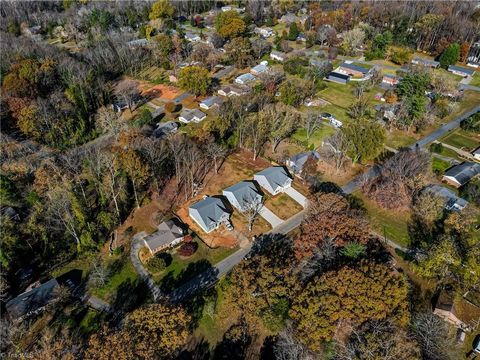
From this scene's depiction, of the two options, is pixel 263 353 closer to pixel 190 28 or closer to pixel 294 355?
pixel 294 355

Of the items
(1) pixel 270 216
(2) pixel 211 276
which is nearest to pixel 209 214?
(1) pixel 270 216

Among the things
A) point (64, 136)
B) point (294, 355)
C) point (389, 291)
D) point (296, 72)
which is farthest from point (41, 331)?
point (296, 72)

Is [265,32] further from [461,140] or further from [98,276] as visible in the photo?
[98,276]

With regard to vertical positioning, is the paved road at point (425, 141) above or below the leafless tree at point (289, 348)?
below

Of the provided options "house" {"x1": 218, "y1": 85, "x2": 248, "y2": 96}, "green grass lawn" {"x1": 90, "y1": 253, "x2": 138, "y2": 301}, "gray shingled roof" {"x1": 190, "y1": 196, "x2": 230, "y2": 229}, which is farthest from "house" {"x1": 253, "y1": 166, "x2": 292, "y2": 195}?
"house" {"x1": 218, "y1": 85, "x2": 248, "y2": 96}

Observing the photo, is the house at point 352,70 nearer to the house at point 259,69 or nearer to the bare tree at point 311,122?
the house at point 259,69

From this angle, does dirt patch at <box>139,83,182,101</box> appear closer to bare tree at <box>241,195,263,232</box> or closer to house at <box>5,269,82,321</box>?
bare tree at <box>241,195,263,232</box>

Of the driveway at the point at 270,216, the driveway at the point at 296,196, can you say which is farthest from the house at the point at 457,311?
the driveway at the point at 270,216

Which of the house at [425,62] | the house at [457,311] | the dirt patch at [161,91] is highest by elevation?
the house at [425,62]
